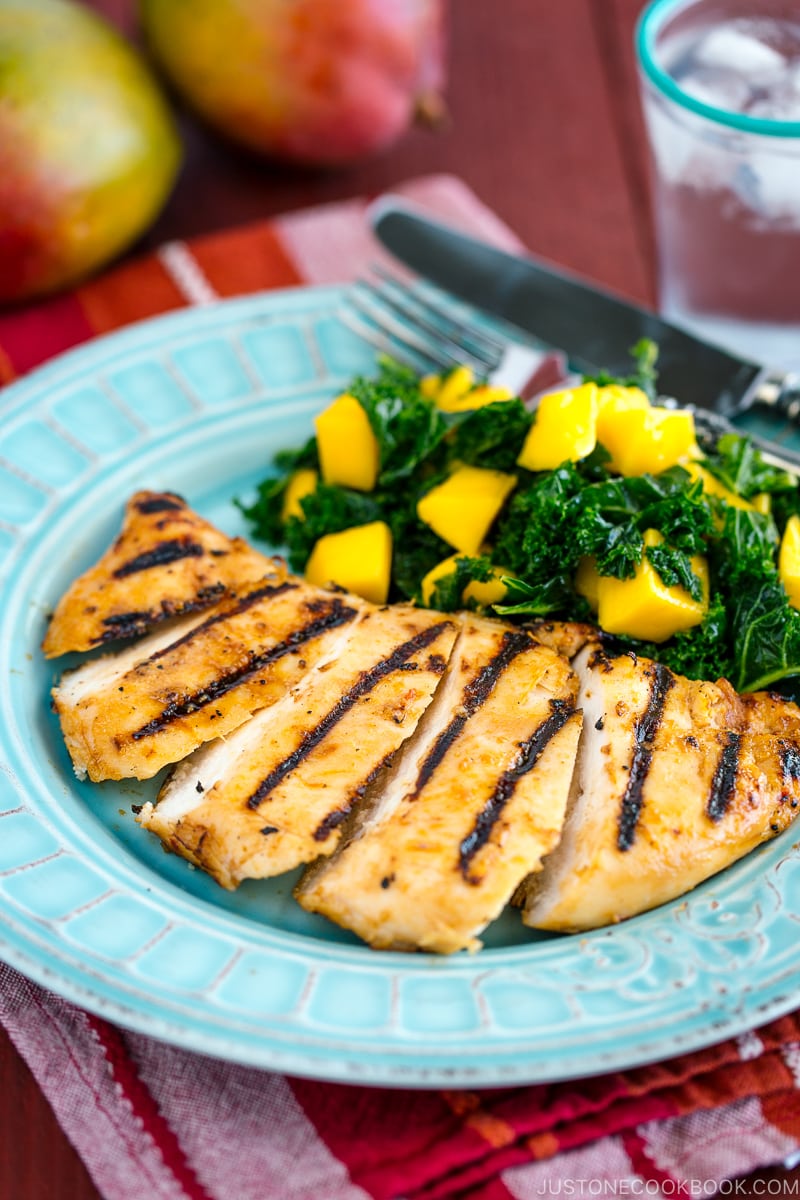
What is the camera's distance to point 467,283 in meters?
5.30

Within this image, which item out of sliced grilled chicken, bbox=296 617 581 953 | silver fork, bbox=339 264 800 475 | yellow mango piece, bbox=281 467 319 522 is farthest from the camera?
silver fork, bbox=339 264 800 475

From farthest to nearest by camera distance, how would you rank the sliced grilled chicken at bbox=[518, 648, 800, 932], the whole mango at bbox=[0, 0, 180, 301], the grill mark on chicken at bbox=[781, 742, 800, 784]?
the whole mango at bbox=[0, 0, 180, 301], the grill mark on chicken at bbox=[781, 742, 800, 784], the sliced grilled chicken at bbox=[518, 648, 800, 932]

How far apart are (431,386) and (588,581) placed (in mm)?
1181

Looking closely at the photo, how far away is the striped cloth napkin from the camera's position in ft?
9.28

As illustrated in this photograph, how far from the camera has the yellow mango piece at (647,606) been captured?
3734 millimetres

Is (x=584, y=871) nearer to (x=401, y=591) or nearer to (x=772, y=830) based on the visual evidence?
(x=772, y=830)

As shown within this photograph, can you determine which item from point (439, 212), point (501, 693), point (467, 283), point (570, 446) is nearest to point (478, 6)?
point (439, 212)

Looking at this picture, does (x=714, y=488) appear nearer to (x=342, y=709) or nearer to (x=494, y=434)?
(x=494, y=434)

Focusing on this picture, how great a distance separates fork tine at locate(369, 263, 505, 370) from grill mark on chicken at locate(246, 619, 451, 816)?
64.7 inches

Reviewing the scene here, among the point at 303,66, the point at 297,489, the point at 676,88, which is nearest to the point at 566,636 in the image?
the point at 297,489

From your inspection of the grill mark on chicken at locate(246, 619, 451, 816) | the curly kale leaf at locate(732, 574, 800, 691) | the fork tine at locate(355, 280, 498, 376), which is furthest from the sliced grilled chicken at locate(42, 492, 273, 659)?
the curly kale leaf at locate(732, 574, 800, 691)

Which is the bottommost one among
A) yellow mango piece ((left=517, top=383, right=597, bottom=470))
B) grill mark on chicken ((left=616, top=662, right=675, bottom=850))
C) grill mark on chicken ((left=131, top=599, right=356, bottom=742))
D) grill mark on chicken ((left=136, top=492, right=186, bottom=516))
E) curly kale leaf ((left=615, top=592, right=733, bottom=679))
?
curly kale leaf ((left=615, top=592, right=733, bottom=679))

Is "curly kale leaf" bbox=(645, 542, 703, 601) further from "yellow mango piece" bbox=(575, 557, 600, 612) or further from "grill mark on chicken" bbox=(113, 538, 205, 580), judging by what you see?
"grill mark on chicken" bbox=(113, 538, 205, 580)

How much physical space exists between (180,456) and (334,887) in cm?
235
